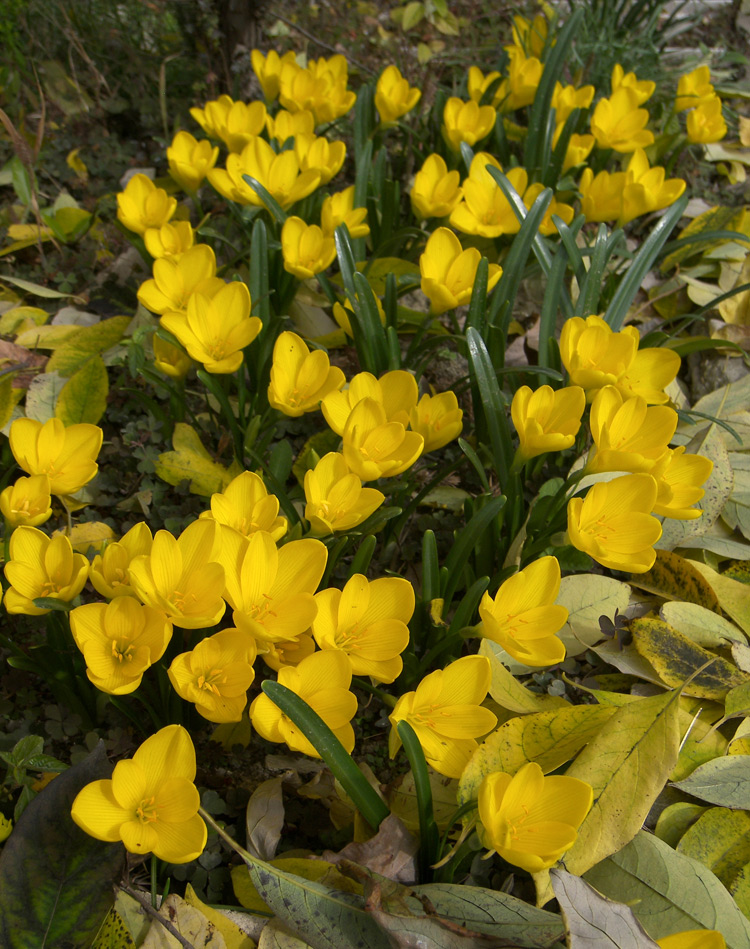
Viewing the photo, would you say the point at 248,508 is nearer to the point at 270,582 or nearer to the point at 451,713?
the point at 270,582

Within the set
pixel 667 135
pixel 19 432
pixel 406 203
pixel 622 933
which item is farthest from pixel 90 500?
pixel 667 135

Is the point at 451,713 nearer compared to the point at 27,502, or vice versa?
the point at 451,713

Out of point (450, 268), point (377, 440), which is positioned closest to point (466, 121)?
point (450, 268)

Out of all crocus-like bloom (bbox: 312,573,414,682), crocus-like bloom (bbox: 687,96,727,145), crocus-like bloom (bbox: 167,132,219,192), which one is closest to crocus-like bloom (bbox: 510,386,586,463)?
crocus-like bloom (bbox: 312,573,414,682)

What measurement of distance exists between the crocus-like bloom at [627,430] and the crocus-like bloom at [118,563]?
767 mm

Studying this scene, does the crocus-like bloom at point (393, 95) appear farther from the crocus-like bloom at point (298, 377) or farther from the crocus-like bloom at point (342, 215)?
the crocus-like bloom at point (298, 377)

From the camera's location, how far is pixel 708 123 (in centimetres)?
241

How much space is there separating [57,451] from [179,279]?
494mm

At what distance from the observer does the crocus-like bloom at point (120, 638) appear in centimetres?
104

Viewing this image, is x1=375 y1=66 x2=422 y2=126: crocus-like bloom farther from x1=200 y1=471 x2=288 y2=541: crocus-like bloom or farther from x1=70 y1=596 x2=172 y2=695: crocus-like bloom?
x1=70 y1=596 x2=172 y2=695: crocus-like bloom

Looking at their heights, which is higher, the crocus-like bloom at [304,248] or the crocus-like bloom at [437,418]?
the crocus-like bloom at [304,248]

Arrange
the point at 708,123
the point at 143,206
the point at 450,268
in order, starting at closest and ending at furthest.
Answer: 1. the point at 450,268
2. the point at 143,206
3. the point at 708,123

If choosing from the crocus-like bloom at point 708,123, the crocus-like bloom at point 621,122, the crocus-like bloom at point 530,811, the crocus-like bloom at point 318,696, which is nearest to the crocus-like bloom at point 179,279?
the crocus-like bloom at point 318,696

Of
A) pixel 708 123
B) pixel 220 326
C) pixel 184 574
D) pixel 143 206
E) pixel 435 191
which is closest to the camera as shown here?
pixel 184 574
